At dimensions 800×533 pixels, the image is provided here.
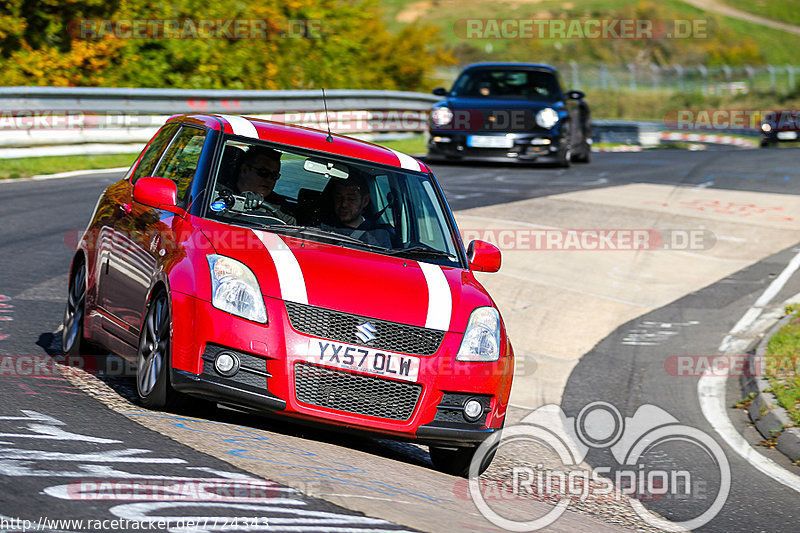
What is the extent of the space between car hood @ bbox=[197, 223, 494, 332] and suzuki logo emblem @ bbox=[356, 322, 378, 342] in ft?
0.21

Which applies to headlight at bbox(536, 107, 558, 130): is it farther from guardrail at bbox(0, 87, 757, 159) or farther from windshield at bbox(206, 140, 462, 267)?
windshield at bbox(206, 140, 462, 267)

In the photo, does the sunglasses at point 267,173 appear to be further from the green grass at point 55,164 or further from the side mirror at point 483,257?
the green grass at point 55,164

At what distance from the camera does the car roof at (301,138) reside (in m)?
6.77

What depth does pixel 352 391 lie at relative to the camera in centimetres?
560

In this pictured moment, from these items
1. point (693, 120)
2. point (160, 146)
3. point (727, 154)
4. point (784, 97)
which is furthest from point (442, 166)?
point (784, 97)

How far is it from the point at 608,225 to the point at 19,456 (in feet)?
36.0

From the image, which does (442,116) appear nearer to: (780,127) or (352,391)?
(352,391)

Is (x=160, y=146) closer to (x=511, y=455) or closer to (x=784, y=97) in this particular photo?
(x=511, y=455)

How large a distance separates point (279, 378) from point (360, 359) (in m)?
0.40

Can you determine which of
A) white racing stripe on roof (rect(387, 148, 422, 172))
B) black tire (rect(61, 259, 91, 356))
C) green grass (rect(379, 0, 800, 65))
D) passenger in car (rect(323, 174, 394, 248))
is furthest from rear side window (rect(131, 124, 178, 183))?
green grass (rect(379, 0, 800, 65))

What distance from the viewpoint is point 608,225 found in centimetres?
1481

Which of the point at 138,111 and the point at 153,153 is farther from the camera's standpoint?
the point at 138,111

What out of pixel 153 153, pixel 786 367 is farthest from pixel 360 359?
pixel 786 367

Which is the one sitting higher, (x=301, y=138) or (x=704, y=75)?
(x=704, y=75)
